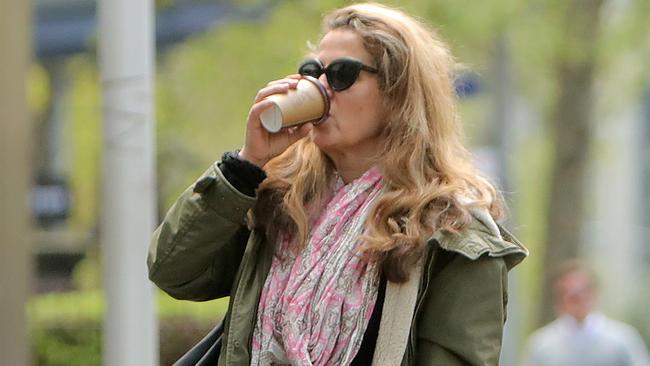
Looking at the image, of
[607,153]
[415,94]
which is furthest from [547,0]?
[415,94]

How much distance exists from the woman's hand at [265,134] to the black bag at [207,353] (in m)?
0.46

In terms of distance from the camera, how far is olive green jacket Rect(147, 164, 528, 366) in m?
3.24

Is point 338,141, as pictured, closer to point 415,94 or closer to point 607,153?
point 415,94

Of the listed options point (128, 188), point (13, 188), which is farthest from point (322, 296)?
point (13, 188)

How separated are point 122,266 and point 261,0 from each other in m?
6.82

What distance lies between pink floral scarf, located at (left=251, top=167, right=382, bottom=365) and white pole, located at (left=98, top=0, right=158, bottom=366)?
73.1 inches

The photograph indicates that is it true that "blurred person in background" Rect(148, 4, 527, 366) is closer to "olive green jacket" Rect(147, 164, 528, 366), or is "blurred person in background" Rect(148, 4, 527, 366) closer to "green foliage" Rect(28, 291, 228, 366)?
"olive green jacket" Rect(147, 164, 528, 366)

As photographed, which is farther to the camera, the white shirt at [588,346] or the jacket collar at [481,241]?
the white shirt at [588,346]

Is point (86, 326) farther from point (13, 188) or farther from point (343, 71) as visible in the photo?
point (343, 71)

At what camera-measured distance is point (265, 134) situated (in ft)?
11.0

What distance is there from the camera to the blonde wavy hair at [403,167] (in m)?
3.31

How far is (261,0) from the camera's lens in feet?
38.7

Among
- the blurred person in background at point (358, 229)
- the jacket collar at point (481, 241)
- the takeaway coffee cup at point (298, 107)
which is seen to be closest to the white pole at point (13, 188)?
the blurred person in background at point (358, 229)

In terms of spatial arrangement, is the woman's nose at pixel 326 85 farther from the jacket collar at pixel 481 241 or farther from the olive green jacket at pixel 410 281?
the jacket collar at pixel 481 241
